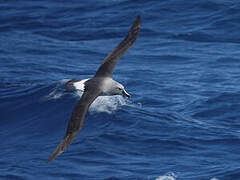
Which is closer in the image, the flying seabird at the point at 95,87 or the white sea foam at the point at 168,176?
the flying seabird at the point at 95,87

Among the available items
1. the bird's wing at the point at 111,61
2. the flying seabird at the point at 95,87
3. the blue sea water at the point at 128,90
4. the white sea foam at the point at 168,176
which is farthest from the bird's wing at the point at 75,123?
the white sea foam at the point at 168,176

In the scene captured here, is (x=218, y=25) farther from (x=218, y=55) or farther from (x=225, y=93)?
(x=225, y=93)

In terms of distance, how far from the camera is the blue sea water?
16.9 meters

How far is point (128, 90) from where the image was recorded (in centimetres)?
2236

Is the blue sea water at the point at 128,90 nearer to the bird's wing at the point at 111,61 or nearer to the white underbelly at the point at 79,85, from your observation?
the white underbelly at the point at 79,85

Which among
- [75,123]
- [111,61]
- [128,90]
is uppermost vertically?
[128,90]

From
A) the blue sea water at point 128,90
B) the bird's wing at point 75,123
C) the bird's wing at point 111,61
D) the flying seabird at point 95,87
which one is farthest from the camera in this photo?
the blue sea water at point 128,90

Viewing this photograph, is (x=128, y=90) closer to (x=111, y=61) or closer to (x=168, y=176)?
(x=111, y=61)

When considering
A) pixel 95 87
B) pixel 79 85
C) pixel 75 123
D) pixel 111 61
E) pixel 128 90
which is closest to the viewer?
pixel 75 123

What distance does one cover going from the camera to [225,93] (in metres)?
21.5

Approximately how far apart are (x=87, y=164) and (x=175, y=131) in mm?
3391

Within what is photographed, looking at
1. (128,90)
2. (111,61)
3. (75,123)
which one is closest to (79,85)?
(111,61)

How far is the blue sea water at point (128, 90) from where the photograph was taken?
1691 cm

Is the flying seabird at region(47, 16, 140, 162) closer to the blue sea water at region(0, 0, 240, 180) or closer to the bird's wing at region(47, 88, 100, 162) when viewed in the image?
the bird's wing at region(47, 88, 100, 162)
